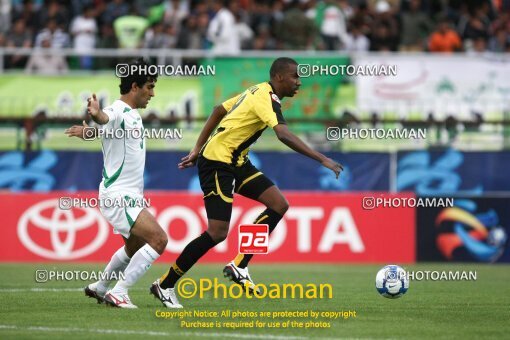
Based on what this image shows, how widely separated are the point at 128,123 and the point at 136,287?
3.70 meters

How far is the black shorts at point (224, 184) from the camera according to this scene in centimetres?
1174

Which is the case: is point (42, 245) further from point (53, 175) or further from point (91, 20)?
point (91, 20)

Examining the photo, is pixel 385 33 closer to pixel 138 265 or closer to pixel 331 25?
pixel 331 25

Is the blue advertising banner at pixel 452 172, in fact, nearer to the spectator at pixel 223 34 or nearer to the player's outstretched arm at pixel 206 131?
the spectator at pixel 223 34

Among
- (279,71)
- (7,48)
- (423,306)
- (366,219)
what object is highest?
(7,48)

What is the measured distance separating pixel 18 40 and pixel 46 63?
1.62 meters

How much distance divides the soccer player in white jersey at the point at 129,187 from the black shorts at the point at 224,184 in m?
0.81

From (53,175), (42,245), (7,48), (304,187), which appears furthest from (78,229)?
(7,48)

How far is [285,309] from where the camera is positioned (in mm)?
11328

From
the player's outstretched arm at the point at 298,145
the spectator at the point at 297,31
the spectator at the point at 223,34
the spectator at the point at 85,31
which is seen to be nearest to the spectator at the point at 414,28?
the spectator at the point at 297,31

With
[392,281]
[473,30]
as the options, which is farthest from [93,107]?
[473,30]

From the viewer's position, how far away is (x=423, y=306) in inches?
472

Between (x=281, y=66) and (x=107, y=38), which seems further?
(x=107, y=38)

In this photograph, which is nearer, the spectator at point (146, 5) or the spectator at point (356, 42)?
the spectator at point (356, 42)
